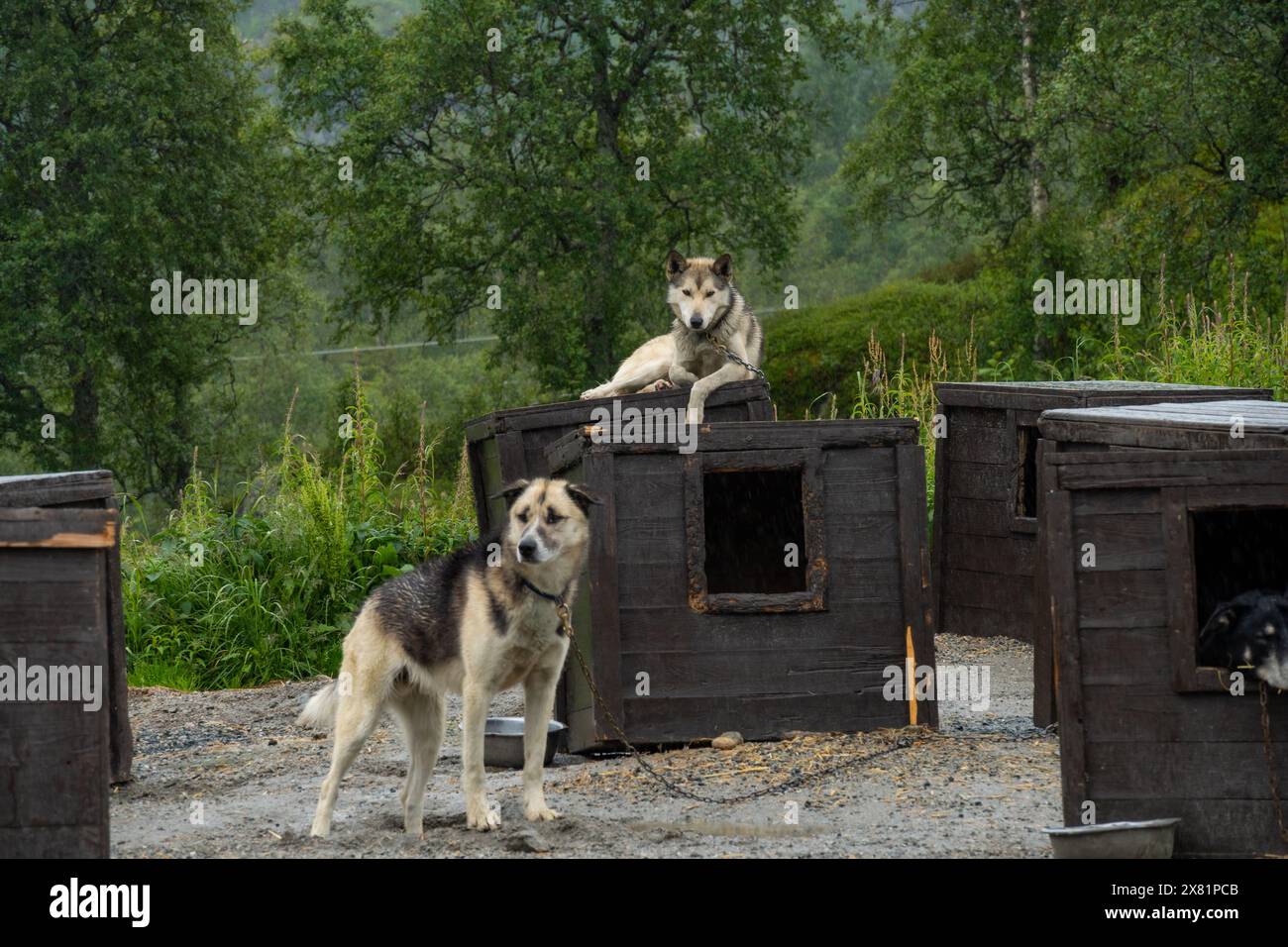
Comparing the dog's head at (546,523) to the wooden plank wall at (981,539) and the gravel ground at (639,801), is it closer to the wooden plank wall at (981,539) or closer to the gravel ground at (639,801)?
the gravel ground at (639,801)

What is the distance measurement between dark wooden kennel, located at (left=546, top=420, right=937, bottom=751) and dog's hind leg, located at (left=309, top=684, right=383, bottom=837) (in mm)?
1695

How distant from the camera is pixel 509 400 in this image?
33.3 m

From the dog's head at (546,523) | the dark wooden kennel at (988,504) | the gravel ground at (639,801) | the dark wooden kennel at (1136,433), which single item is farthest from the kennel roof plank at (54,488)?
the dark wooden kennel at (988,504)

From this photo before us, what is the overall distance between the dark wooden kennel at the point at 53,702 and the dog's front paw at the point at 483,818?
173 centimetres

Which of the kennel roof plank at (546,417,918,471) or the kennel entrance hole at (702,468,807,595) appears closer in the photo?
the kennel roof plank at (546,417,918,471)

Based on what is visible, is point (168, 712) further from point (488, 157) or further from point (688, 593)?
point (488, 157)

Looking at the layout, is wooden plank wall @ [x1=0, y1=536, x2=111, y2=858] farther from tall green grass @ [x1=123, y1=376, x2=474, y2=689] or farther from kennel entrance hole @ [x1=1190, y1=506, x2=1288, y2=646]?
tall green grass @ [x1=123, y1=376, x2=474, y2=689]

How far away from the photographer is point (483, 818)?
6.46m

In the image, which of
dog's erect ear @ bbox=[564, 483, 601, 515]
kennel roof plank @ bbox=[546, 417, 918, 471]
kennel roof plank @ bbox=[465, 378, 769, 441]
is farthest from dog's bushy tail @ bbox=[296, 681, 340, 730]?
kennel roof plank @ bbox=[465, 378, 769, 441]

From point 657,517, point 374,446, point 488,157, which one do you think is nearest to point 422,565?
point 657,517

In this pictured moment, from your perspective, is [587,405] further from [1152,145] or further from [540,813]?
[1152,145]

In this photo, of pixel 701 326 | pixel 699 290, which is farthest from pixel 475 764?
pixel 699 290

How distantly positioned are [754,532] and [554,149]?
2077cm

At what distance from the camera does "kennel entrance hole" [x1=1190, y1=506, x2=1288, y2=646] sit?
7328 millimetres
